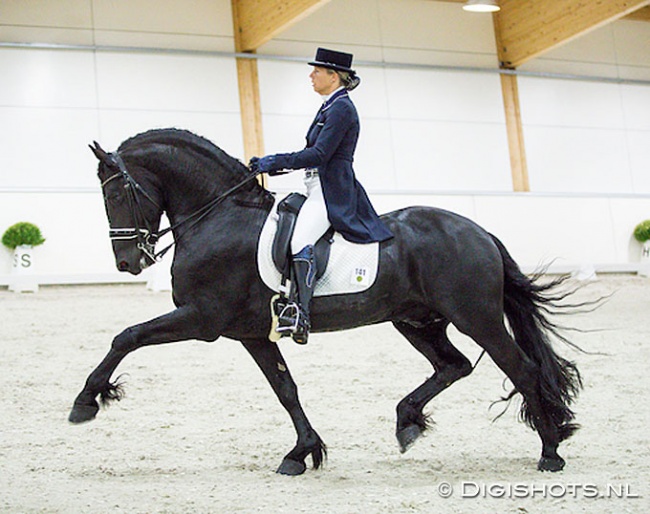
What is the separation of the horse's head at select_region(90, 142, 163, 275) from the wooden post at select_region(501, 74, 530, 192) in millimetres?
12269

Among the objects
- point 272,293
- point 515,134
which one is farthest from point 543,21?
point 272,293

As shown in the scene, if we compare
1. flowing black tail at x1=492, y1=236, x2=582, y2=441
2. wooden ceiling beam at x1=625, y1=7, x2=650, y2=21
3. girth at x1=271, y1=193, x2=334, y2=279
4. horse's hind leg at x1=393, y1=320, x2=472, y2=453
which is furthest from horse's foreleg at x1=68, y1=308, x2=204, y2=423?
wooden ceiling beam at x1=625, y1=7, x2=650, y2=21

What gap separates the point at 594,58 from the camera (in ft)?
55.9

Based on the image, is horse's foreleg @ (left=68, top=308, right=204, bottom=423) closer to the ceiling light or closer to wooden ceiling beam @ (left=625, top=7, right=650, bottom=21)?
the ceiling light

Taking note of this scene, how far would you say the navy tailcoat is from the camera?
13.8ft

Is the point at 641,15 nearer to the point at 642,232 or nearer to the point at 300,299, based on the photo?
the point at 642,232

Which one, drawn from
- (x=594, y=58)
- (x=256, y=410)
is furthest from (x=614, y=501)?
(x=594, y=58)

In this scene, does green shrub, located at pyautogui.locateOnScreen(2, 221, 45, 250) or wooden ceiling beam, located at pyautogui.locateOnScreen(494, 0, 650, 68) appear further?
wooden ceiling beam, located at pyautogui.locateOnScreen(494, 0, 650, 68)

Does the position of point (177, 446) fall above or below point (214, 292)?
below

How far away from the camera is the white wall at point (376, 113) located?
12.5m

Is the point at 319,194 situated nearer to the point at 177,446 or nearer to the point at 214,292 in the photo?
the point at 214,292

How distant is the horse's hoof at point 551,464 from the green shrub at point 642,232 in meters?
12.4

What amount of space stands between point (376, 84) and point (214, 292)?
447 inches

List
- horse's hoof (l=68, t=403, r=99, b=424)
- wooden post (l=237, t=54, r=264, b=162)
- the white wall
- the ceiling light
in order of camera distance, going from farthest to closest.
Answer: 1. wooden post (l=237, t=54, r=264, b=162)
2. the white wall
3. the ceiling light
4. horse's hoof (l=68, t=403, r=99, b=424)
